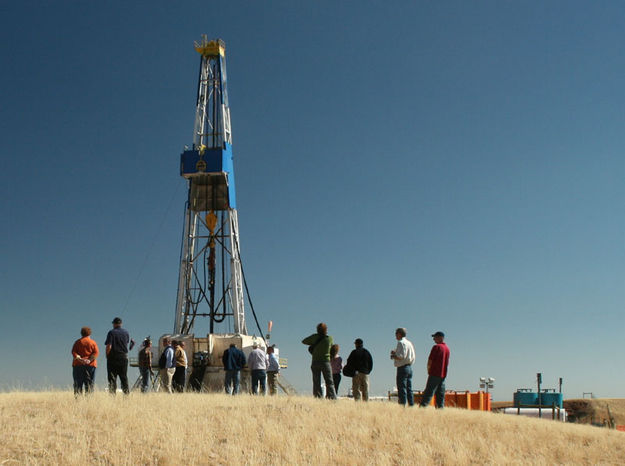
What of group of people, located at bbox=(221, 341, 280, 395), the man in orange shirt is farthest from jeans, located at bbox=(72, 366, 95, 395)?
group of people, located at bbox=(221, 341, 280, 395)

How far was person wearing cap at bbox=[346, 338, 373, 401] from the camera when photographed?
15.6 meters

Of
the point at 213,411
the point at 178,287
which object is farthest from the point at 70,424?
the point at 178,287

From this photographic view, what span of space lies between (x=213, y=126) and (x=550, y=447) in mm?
24912

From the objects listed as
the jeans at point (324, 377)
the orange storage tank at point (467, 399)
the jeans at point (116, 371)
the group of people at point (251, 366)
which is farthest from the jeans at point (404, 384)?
the orange storage tank at point (467, 399)

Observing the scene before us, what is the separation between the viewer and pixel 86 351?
1368 cm

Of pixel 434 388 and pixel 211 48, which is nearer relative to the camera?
pixel 434 388

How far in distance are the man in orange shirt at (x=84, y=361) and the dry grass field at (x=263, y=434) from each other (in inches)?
17.0

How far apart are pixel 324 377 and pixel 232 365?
14.1 ft

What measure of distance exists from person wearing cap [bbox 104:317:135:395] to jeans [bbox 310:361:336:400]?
3.83 meters

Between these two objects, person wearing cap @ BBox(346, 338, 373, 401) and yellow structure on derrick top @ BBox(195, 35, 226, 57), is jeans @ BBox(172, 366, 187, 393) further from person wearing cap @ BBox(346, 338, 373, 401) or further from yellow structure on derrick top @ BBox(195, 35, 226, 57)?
yellow structure on derrick top @ BBox(195, 35, 226, 57)

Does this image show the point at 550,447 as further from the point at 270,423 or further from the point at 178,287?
the point at 178,287

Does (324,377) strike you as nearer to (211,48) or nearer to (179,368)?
(179,368)

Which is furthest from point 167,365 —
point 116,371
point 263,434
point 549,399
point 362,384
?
point 549,399

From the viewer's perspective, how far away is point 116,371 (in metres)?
14.4
